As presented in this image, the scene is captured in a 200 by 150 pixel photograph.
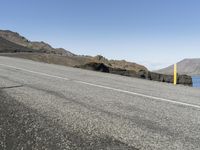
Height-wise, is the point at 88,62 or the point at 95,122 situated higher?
the point at 88,62

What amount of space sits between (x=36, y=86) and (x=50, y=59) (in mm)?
32456

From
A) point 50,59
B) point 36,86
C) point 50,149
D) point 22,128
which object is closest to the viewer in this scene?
point 50,149

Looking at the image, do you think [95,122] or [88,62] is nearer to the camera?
[95,122]

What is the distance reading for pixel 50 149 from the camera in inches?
147

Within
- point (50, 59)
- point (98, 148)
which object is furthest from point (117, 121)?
point (50, 59)

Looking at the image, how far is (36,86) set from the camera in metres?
9.09

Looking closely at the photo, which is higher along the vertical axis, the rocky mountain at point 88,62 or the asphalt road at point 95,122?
the rocky mountain at point 88,62

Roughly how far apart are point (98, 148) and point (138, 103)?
10.7 ft

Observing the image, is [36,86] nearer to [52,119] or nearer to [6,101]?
[6,101]

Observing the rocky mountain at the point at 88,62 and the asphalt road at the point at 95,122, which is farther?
the rocky mountain at the point at 88,62

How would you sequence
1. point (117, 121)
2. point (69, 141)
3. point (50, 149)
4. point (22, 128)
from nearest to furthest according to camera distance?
point (50, 149) < point (69, 141) < point (22, 128) < point (117, 121)

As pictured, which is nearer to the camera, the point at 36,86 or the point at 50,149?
the point at 50,149

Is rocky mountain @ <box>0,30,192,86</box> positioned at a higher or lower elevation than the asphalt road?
higher

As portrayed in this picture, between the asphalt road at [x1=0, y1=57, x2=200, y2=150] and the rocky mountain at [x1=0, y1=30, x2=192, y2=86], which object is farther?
the rocky mountain at [x1=0, y1=30, x2=192, y2=86]
